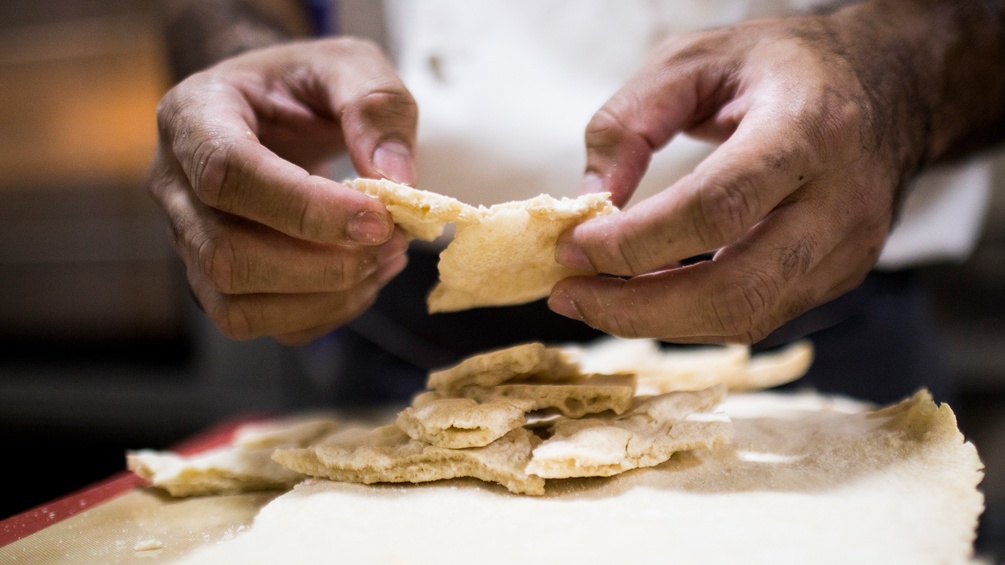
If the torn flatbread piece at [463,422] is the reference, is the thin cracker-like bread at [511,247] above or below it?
above

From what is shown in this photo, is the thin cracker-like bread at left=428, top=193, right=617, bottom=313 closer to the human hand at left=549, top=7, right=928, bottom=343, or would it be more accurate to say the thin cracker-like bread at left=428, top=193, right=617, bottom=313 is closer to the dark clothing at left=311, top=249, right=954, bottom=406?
the human hand at left=549, top=7, right=928, bottom=343

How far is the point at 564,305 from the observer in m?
1.24

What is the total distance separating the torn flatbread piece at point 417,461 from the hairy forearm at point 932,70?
0.88 metres

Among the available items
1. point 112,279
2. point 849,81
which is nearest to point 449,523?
point 849,81

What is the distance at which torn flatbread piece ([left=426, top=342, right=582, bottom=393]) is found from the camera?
1.25m

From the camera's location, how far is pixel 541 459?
3.64 feet

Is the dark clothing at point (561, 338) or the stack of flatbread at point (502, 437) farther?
the dark clothing at point (561, 338)

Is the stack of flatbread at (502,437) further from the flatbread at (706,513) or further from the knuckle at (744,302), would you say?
the knuckle at (744,302)

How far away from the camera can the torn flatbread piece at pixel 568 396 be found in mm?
1254

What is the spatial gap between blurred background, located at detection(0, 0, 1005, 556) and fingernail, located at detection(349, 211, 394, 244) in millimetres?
3077

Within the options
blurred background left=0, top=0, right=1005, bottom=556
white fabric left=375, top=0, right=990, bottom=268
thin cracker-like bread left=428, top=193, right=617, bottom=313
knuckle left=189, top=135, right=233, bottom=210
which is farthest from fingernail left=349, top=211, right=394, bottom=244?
blurred background left=0, top=0, right=1005, bottom=556

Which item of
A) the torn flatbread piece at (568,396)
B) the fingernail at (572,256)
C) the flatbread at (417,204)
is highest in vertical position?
the flatbread at (417,204)

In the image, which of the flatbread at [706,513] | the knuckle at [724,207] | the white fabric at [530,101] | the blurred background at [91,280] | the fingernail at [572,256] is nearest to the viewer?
the flatbread at [706,513]

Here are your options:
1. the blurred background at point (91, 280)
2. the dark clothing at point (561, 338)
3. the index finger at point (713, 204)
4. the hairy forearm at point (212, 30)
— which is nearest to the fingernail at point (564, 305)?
the index finger at point (713, 204)
